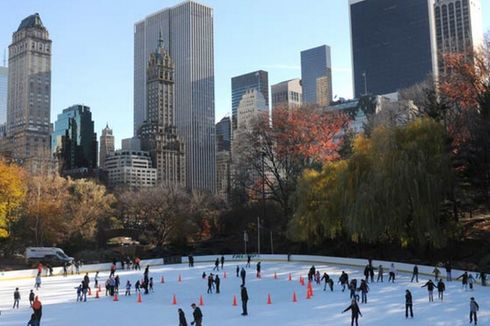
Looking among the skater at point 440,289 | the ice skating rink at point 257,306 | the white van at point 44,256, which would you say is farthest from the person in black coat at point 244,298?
the white van at point 44,256

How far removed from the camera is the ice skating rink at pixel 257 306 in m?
21.5

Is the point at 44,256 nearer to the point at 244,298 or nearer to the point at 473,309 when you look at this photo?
the point at 244,298

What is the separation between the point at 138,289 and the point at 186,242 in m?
39.9

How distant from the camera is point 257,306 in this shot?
25094 mm

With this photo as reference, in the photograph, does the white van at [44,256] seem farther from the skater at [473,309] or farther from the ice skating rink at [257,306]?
the skater at [473,309]

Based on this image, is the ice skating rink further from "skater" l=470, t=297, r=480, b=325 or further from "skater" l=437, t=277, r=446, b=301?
"skater" l=470, t=297, r=480, b=325

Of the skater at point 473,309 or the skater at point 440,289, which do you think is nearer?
the skater at point 473,309

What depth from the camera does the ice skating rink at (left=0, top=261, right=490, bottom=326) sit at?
21531 millimetres

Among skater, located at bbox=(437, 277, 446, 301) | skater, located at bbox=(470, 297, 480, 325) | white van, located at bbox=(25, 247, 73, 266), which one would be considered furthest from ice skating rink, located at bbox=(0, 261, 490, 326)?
white van, located at bbox=(25, 247, 73, 266)

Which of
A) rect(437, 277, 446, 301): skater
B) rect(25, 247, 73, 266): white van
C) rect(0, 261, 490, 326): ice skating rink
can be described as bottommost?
rect(0, 261, 490, 326): ice skating rink

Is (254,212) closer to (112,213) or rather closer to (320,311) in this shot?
(112,213)

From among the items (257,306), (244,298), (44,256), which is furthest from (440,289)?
(44,256)

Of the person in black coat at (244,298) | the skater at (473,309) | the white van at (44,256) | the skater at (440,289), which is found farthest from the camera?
the white van at (44,256)

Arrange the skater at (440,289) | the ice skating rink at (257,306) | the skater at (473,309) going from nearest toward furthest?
1. the skater at (473,309)
2. the ice skating rink at (257,306)
3. the skater at (440,289)
